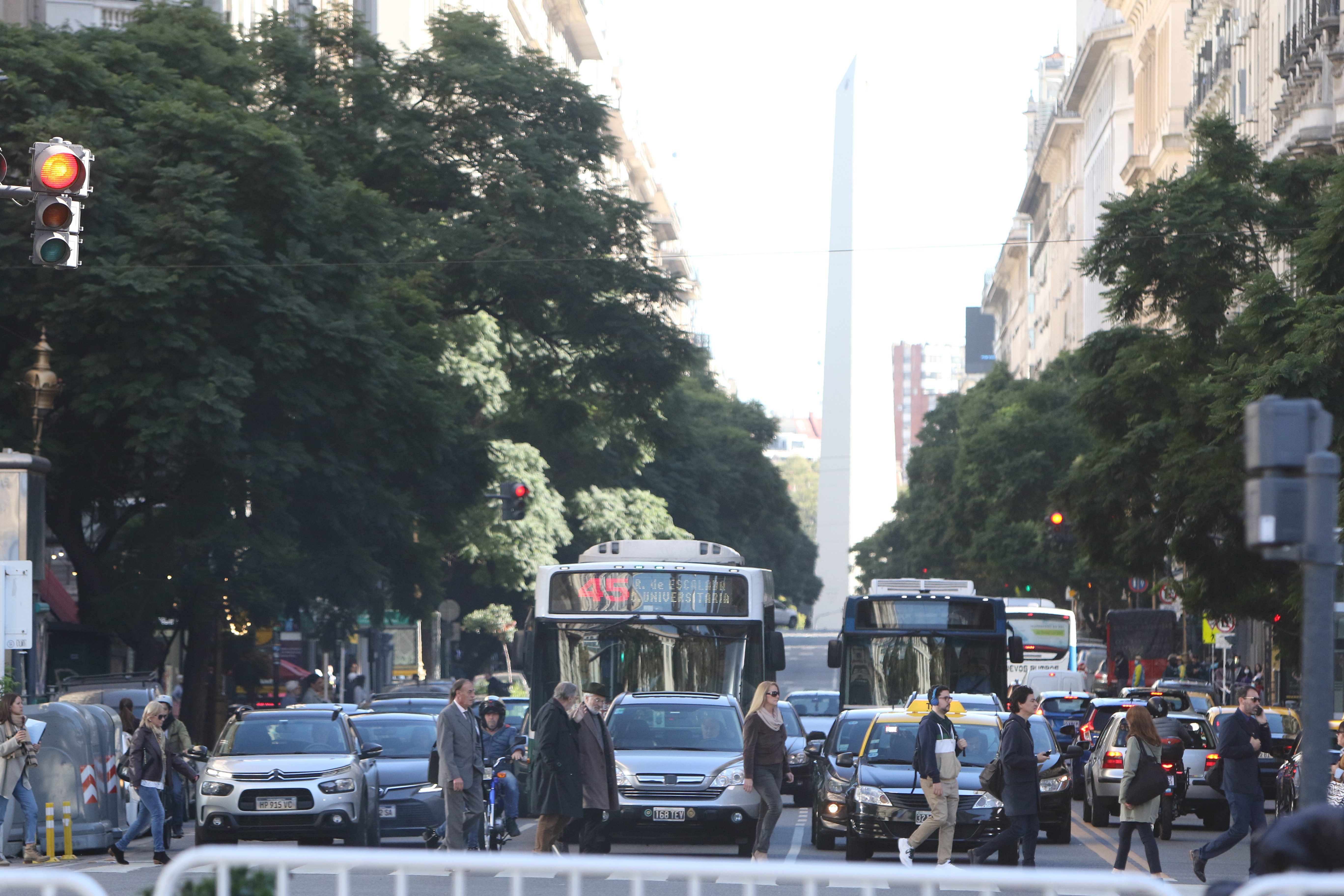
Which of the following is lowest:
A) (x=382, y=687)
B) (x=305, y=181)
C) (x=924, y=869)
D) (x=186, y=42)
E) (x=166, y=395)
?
(x=382, y=687)

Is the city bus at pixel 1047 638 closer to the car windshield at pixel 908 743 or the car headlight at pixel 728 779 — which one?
the car windshield at pixel 908 743

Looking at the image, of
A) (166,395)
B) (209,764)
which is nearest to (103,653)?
(166,395)

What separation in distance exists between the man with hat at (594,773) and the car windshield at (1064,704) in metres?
19.0

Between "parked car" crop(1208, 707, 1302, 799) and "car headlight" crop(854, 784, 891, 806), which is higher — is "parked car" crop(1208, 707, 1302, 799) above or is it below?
below

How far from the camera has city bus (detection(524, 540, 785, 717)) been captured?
21.7m

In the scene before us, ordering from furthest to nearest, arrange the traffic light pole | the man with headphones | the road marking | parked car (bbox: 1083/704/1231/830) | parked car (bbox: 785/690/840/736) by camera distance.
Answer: parked car (bbox: 785/690/840/736), parked car (bbox: 1083/704/1231/830), the road marking, the man with headphones, the traffic light pole

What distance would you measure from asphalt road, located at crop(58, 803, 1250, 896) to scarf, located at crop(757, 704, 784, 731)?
114 cm

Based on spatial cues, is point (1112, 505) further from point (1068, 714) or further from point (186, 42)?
point (186, 42)

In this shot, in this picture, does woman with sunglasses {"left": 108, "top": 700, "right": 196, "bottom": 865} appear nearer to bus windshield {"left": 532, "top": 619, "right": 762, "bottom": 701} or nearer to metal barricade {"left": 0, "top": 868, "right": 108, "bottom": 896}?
bus windshield {"left": 532, "top": 619, "right": 762, "bottom": 701}

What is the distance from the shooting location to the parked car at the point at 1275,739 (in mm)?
25812

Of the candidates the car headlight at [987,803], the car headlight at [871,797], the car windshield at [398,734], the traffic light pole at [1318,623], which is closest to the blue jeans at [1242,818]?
the car headlight at [987,803]

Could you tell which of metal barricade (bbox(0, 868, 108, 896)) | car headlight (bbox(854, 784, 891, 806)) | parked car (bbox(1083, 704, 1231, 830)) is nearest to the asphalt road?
parked car (bbox(1083, 704, 1231, 830))

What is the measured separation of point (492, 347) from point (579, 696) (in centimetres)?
2722

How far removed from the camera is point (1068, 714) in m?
33.7
